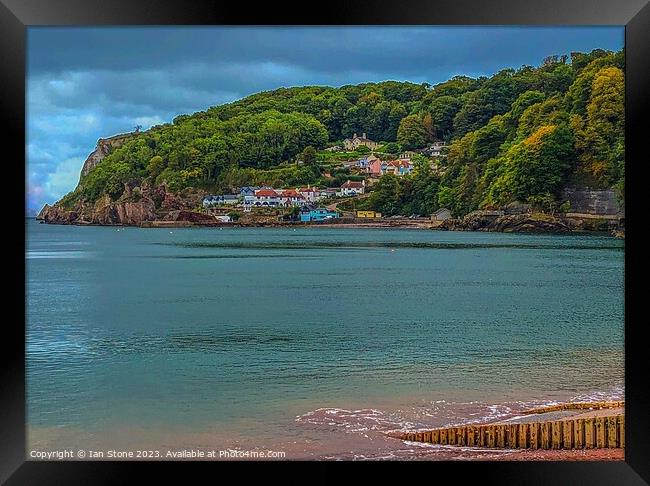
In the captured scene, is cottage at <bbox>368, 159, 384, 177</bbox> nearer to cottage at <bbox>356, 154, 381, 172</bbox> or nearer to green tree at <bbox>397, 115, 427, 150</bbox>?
cottage at <bbox>356, 154, 381, 172</bbox>

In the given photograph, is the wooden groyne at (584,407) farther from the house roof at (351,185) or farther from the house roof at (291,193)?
the house roof at (291,193)

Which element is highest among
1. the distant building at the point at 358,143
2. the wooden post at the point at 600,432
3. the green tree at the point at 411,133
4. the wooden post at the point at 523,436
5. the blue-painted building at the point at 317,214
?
the green tree at the point at 411,133

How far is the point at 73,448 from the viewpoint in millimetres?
6469

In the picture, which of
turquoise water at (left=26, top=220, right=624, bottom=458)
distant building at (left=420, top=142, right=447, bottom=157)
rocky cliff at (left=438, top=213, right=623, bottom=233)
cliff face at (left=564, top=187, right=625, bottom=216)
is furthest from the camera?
distant building at (left=420, top=142, right=447, bottom=157)

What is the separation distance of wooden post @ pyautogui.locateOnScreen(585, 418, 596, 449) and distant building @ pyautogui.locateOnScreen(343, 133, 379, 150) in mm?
7572

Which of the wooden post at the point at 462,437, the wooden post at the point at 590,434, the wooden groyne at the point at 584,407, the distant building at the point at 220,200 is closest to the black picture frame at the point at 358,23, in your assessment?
the wooden post at the point at 590,434

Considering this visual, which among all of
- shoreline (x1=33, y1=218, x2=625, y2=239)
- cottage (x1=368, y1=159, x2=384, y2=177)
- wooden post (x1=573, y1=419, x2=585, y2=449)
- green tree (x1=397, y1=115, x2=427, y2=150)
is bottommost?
wooden post (x1=573, y1=419, x2=585, y2=449)

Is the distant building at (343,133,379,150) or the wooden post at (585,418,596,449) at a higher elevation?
the distant building at (343,133,379,150)

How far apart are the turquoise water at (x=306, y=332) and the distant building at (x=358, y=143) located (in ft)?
5.93

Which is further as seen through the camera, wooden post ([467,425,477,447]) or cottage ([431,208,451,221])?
cottage ([431,208,451,221])

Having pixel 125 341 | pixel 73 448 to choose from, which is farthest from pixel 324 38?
pixel 73 448

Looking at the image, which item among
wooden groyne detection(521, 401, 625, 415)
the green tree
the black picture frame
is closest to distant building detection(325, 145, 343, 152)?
the green tree

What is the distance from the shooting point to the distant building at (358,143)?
1156 centimetres

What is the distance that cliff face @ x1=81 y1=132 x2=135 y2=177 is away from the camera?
1252cm
